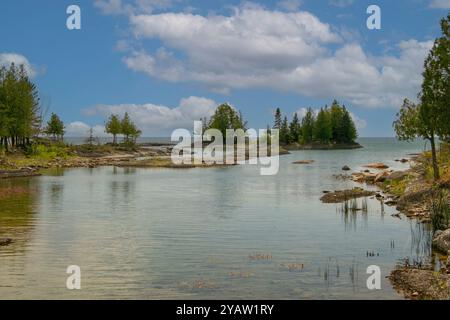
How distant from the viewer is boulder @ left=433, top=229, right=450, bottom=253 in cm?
2269

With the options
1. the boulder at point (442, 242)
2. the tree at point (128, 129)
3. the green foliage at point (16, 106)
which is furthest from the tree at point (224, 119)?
the boulder at point (442, 242)

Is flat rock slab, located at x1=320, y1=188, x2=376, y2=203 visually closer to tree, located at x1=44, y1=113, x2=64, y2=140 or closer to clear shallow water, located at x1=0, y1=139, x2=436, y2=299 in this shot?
clear shallow water, located at x1=0, y1=139, x2=436, y2=299

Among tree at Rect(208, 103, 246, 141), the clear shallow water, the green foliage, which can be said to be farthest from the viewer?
tree at Rect(208, 103, 246, 141)

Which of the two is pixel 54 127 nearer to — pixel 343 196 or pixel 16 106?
pixel 16 106

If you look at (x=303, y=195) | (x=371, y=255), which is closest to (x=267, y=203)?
(x=303, y=195)

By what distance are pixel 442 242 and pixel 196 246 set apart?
12122 mm

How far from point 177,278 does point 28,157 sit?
89.4 metres

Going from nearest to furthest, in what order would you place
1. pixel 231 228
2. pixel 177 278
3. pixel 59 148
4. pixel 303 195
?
1. pixel 177 278
2. pixel 231 228
3. pixel 303 195
4. pixel 59 148

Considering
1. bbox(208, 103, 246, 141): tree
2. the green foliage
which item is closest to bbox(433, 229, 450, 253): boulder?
the green foliage

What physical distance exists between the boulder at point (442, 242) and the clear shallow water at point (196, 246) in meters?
0.66

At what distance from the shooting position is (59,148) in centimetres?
11894

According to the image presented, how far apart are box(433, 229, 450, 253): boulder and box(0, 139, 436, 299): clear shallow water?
2.18ft

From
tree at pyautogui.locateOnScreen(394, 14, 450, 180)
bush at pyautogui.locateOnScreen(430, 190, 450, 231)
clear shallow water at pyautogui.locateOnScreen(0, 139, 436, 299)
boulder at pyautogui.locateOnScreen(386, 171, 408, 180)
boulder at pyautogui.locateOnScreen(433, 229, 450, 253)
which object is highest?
tree at pyautogui.locateOnScreen(394, 14, 450, 180)
